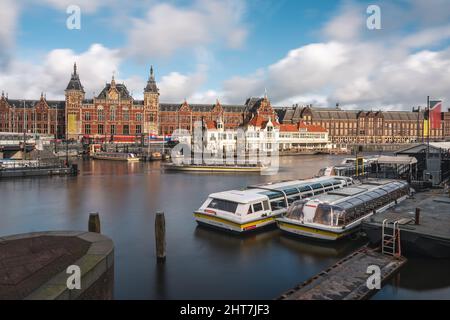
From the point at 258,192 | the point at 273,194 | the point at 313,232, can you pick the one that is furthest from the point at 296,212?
the point at 258,192

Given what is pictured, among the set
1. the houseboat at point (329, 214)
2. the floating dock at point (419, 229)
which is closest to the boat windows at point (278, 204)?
the houseboat at point (329, 214)

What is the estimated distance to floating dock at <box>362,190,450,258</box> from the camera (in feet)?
50.4

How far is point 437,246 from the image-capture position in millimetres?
15305

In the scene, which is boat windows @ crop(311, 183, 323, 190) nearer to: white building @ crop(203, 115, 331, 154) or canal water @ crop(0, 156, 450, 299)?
canal water @ crop(0, 156, 450, 299)

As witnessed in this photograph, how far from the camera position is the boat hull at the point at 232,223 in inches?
767

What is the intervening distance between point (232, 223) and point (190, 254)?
3522mm

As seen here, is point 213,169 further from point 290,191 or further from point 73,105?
point 73,105

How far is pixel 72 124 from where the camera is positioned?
10375 centimetres

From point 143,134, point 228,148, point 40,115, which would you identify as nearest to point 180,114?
point 143,134

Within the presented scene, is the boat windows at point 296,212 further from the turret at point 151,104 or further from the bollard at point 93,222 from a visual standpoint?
the turret at point 151,104

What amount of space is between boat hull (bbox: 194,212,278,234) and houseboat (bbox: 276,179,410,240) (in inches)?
49.6

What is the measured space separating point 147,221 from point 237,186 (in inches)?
721

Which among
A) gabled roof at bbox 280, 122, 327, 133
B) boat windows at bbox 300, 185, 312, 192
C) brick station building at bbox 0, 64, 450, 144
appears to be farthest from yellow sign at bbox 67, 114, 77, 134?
boat windows at bbox 300, 185, 312, 192
